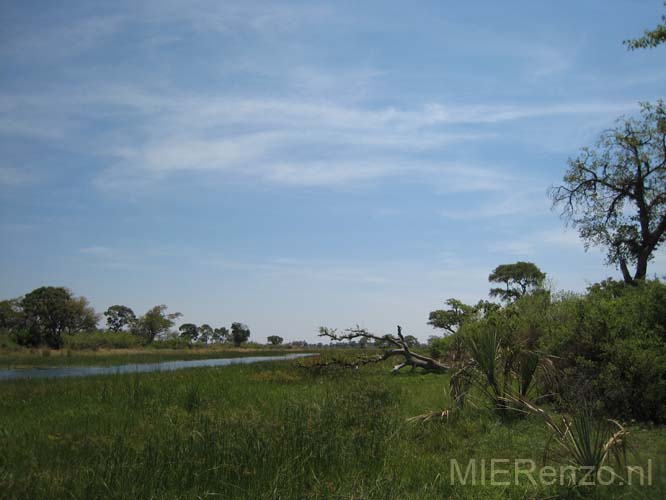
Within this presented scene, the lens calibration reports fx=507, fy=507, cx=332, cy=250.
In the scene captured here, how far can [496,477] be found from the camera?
6734 millimetres

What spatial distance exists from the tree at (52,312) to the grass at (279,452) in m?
50.5

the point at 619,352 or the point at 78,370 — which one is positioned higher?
the point at 619,352

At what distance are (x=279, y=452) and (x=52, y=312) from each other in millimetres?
60362

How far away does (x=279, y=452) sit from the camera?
7.37m

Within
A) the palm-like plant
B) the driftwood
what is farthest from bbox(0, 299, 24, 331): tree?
the palm-like plant

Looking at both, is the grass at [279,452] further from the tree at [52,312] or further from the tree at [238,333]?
the tree at [238,333]

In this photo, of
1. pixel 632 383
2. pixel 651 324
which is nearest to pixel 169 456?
pixel 632 383

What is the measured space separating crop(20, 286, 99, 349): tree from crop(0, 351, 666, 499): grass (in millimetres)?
50486

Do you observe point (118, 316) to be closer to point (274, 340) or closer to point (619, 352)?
point (274, 340)

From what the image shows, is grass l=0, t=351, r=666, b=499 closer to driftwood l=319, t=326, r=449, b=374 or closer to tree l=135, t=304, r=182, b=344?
driftwood l=319, t=326, r=449, b=374

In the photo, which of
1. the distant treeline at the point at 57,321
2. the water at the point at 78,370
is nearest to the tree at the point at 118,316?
the distant treeline at the point at 57,321

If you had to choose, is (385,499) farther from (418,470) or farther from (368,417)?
(368,417)

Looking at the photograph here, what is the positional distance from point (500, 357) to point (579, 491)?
17.4ft

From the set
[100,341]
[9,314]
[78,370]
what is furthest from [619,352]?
[9,314]
